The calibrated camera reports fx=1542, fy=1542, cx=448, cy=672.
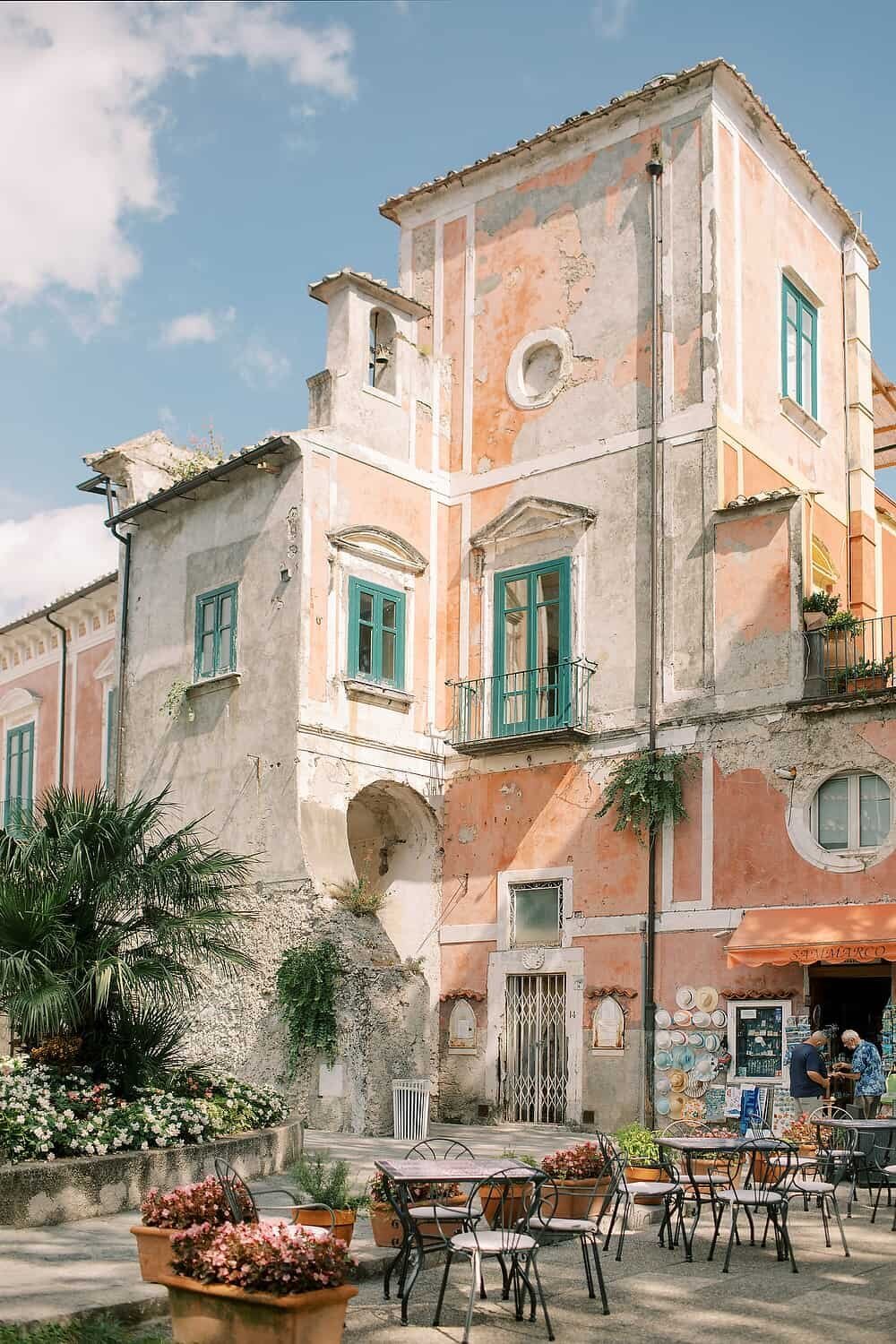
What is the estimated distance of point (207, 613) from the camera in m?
21.5

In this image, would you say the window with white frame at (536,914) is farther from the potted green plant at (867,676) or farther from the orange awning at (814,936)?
the potted green plant at (867,676)

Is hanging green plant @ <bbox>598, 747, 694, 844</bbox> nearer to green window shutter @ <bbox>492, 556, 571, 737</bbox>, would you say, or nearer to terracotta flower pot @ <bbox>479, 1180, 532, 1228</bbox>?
green window shutter @ <bbox>492, 556, 571, 737</bbox>

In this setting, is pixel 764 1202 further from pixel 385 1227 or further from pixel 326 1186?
pixel 326 1186

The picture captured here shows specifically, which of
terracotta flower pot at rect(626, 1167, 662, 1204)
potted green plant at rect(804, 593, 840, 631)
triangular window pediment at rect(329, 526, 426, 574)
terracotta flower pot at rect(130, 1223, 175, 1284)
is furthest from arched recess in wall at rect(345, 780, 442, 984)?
terracotta flower pot at rect(130, 1223, 175, 1284)

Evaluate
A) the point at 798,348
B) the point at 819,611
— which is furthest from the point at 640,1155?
the point at 798,348

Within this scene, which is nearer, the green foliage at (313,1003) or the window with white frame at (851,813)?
the window with white frame at (851,813)

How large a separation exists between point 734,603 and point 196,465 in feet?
32.4

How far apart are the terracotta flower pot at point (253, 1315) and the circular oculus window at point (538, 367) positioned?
1554cm

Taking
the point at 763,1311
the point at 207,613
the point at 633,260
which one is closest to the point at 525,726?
the point at 207,613

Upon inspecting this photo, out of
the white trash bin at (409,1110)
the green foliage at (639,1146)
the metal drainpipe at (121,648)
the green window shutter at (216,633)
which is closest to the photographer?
the green foliage at (639,1146)

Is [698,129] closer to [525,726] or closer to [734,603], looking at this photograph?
[734,603]

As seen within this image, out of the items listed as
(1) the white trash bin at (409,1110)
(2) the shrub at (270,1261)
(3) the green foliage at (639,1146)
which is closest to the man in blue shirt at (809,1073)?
(3) the green foliage at (639,1146)

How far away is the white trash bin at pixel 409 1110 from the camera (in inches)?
691

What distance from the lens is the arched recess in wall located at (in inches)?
824
